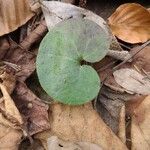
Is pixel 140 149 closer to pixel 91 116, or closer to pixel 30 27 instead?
pixel 91 116

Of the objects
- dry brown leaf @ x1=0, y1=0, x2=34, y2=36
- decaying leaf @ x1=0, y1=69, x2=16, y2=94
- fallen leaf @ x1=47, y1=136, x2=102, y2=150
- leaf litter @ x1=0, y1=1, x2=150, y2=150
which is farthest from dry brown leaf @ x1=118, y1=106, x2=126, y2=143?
dry brown leaf @ x1=0, y1=0, x2=34, y2=36

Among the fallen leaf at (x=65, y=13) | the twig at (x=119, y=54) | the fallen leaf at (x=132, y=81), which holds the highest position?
the fallen leaf at (x=65, y=13)

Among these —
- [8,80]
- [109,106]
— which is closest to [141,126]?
[109,106]

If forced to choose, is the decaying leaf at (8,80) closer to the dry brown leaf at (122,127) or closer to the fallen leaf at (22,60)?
the fallen leaf at (22,60)

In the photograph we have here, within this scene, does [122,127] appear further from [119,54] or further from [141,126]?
[119,54]

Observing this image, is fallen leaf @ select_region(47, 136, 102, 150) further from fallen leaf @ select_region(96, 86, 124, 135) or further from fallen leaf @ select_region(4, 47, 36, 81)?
fallen leaf @ select_region(4, 47, 36, 81)

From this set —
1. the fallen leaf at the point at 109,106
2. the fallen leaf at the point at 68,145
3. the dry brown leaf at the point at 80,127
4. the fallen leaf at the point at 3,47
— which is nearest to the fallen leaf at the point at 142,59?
the fallen leaf at the point at 109,106
